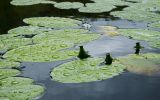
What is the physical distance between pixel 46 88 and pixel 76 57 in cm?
128

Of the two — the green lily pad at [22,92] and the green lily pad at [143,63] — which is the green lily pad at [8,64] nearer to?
the green lily pad at [22,92]

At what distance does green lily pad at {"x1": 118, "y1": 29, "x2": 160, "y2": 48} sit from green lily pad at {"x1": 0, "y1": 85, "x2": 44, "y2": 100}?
286 cm

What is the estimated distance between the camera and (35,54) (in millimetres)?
6656

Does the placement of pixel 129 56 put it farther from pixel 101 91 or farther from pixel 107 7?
pixel 107 7

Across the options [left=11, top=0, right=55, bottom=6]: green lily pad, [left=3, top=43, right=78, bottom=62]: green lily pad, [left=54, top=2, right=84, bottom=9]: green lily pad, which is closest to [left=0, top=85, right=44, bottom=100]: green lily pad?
[left=3, top=43, right=78, bottom=62]: green lily pad

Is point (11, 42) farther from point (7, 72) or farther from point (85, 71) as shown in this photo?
point (85, 71)

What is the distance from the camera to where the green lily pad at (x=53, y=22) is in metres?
8.59

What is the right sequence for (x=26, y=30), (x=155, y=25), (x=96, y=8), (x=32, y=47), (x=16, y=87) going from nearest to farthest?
(x=16, y=87)
(x=32, y=47)
(x=26, y=30)
(x=155, y=25)
(x=96, y=8)

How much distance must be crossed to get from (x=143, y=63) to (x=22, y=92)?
2.23 m

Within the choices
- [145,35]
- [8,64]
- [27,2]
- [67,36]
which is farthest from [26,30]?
[27,2]

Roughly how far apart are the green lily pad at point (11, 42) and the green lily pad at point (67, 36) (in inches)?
8.7

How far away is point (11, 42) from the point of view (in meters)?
7.43

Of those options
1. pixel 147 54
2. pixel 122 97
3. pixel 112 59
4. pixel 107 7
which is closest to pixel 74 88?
pixel 122 97

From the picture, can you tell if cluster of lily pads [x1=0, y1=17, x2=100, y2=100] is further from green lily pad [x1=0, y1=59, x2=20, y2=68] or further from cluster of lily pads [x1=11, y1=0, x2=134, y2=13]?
cluster of lily pads [x1=11, y1=0, x2=134, y2=13]
